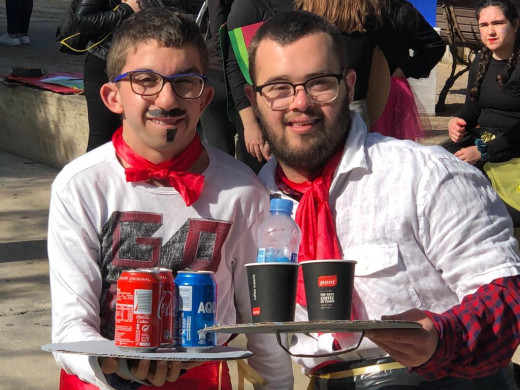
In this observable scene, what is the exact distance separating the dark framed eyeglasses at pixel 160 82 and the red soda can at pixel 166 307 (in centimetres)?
64

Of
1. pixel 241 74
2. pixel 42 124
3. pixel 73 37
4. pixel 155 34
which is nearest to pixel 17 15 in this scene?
pixel 42 124

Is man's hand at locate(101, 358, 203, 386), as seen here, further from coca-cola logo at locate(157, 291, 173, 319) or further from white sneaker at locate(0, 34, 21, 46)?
white sneaker at locate(0, 34, 21, 46)

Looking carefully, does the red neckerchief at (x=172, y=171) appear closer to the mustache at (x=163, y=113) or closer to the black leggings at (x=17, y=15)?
the mustache at (x=163, y=113)

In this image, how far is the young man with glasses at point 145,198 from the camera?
3148 mm

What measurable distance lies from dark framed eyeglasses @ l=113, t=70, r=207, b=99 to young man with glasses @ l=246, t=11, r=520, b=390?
0.69 ft

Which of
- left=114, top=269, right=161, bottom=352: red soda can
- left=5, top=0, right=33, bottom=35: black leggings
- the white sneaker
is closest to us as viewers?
left=114, top=269, right=161, bottom=352: red soda can

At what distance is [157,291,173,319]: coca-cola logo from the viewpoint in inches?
108

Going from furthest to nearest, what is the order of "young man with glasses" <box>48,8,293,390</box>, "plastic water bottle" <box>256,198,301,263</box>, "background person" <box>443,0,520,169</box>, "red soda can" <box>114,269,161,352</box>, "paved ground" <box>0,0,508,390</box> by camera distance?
"background person" <box>443,0,520,169</box>, "paved ground" <box>0,0,508,390</box>, "young man with glasses" <box>48,8,293,390</box>, "plastic water bottle" <box>256,198,301,263</box>, "red soda can" <box>114,269,161,352</box>

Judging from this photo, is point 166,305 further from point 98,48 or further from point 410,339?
point 98,48

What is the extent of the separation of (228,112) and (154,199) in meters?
2.63

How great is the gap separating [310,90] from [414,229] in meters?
0.53

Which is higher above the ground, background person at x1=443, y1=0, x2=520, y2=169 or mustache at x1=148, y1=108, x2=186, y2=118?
mustache at x1=148, y1=108, x2=186, y2=118

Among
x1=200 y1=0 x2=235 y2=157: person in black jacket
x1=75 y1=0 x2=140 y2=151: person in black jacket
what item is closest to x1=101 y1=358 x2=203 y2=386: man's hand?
x1=200 y1=0 x2=235 y2=157: person in black jacket

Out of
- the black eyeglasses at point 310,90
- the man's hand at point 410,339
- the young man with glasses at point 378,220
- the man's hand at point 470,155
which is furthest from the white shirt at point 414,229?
the man's hand at point 470,155
